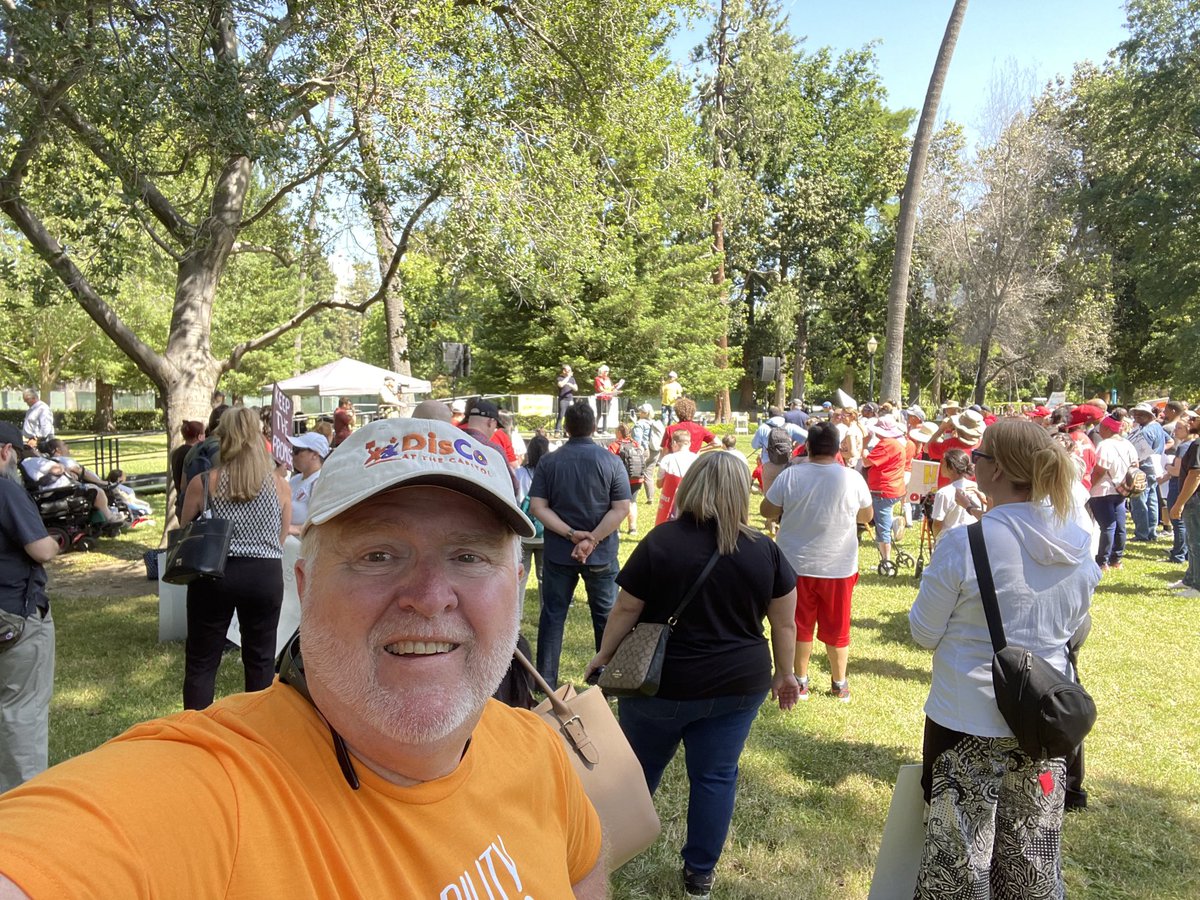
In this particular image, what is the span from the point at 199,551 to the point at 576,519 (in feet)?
8.02

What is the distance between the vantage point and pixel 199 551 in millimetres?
4410

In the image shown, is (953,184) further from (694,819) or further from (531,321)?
(694,819)

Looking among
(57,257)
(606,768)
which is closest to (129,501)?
(57,257)

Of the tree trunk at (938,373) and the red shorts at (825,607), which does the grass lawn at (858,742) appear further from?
the tree trunk at (938,373)

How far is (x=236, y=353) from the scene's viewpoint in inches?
444

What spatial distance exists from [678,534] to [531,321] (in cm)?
2788

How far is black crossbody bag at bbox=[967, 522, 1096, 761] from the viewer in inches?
108

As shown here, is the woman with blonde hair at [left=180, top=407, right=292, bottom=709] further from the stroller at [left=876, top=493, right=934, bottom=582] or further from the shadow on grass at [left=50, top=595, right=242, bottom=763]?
the stroller at [left=876, top=493, right=934, bottom=582]

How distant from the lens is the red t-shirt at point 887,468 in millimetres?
9547

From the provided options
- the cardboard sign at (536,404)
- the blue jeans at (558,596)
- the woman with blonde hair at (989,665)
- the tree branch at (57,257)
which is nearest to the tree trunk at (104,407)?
the cardboard sign at (536,404)

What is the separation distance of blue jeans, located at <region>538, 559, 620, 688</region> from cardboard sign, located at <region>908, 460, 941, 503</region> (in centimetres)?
521

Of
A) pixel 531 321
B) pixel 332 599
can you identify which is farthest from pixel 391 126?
pixel 531 321

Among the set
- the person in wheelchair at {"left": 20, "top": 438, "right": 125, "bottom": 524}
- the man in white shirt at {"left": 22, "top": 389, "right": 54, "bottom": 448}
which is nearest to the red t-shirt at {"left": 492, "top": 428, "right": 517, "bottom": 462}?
the person in wheelchair at {"left": 20, "top": 438, "right": 125, "bottom": 524}

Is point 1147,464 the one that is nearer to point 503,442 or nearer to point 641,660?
point 503,442
